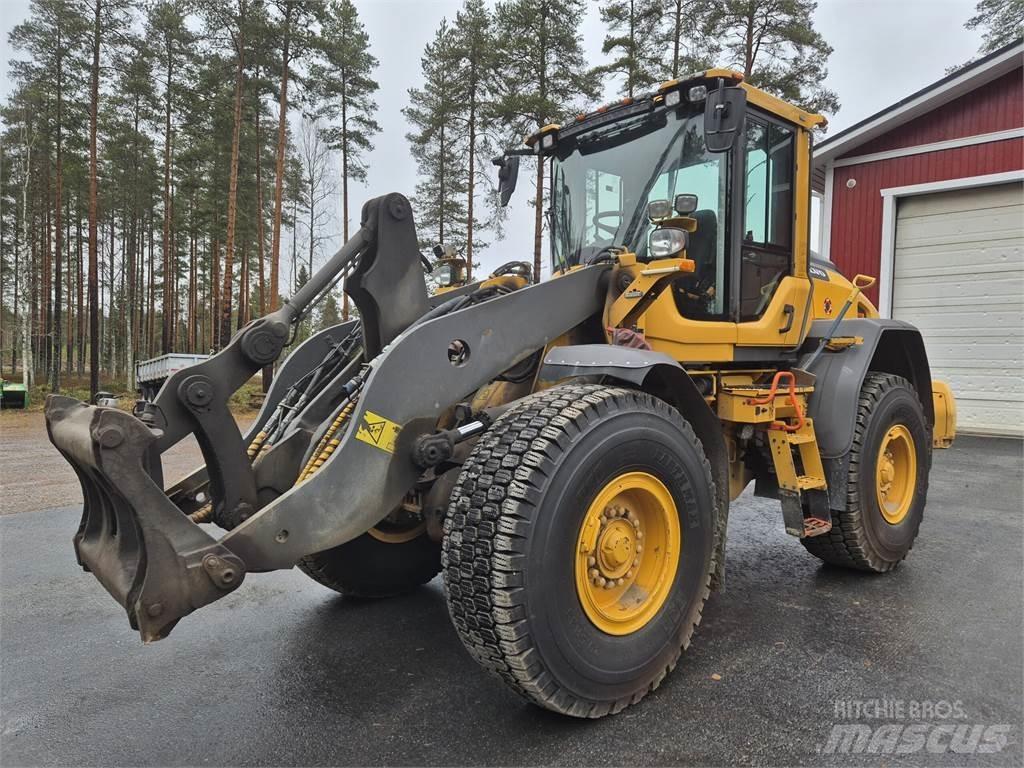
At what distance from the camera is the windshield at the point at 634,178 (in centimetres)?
354

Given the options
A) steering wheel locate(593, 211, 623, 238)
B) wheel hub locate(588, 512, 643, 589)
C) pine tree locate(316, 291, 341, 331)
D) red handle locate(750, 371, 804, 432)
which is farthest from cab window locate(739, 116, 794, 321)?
pine tree locate(316, 291, 341, 331)

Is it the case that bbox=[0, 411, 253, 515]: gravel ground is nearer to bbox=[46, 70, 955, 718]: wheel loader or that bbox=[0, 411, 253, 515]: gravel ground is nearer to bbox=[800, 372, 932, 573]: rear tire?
bbox=[46, 70, 955, 718]: wheel loader

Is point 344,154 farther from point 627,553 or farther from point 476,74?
point 627,553

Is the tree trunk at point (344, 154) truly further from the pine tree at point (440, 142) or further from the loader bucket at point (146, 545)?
the loader bucket at point (146, 545)

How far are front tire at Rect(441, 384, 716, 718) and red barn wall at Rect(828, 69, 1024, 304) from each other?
10.3 metres

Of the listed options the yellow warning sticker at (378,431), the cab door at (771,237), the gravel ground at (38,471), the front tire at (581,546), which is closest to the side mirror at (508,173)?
the cab door at (771,237)

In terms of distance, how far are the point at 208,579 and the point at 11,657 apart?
1.76 metres

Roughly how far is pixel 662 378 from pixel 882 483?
6.99 feet

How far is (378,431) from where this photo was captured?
2.38 metres

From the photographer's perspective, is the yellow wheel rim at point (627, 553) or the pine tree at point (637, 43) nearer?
the yellow wheel rim at point (627, 553)

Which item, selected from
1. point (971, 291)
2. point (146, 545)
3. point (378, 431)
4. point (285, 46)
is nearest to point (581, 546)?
point (378, 431)

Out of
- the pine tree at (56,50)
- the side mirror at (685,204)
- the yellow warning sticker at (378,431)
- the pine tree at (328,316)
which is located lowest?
the yellow warning sticker at (378,431)

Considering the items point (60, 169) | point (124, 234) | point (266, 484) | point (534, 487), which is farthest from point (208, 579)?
point (124, 234)

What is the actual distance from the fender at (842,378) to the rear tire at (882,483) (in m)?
0.09
